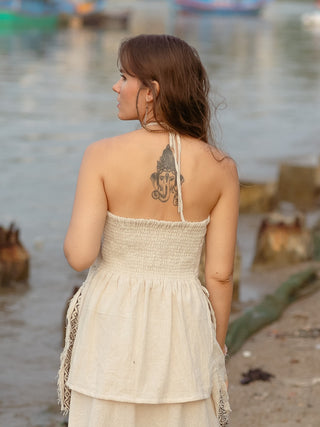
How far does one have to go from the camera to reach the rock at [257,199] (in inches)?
409

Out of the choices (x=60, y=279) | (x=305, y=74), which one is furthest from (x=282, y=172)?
(x=305, y=74)

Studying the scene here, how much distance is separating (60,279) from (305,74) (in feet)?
82.5

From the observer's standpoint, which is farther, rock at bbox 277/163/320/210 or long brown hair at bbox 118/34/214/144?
rock at bbox 277/163/320/210

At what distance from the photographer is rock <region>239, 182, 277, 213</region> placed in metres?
10.4

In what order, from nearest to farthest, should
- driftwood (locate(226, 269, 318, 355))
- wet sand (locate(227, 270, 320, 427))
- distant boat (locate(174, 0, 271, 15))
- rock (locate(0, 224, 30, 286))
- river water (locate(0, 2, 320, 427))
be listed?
wet sand (locate(227, 270, 320, 427)), driftwood (locate(226, 269, 318, 355)), river water (locate(0, 2, 320, 427)), rock (locate(0, 224, 30, 286)), distant boat (locate(174, 0, 271, 15))

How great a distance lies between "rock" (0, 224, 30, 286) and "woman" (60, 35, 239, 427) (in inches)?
194

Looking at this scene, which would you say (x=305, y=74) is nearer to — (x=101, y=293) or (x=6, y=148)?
(x=6, y=148)

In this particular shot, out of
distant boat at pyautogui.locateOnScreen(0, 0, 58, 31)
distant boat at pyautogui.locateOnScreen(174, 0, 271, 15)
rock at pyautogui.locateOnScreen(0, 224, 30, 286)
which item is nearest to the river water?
rock at pyautogui.locateOnScreen(0, 224, 30, 286)

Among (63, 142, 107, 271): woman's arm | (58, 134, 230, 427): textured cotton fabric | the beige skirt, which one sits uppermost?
(63, 142, 107, 271): woman's arm

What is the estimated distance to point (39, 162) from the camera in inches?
560

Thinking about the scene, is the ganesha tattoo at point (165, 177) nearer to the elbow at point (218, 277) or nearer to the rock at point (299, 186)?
the elbow at point (218, 277)

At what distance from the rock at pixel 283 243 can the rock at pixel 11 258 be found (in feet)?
7.40

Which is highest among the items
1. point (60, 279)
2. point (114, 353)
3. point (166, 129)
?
point (166, 129)

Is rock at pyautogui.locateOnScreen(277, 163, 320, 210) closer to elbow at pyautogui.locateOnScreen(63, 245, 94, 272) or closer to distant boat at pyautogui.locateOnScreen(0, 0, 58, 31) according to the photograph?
elbow at pyautogui.locateOnScreen(63, 245, 94, 272)
